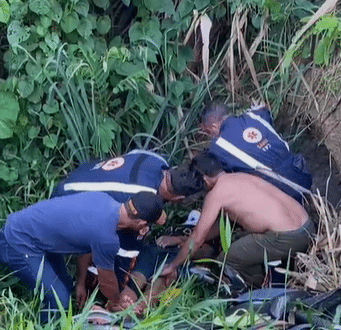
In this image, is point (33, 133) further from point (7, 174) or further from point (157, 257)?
point (157, 257)

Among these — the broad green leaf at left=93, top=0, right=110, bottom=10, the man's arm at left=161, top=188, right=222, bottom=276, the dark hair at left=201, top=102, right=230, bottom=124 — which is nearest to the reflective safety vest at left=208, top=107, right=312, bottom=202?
the dark hair at left=201, top=102, right=230, bottom=124

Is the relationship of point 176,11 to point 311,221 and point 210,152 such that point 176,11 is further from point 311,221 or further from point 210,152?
point 311,221

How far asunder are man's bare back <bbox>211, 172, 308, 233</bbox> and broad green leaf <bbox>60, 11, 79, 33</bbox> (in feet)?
4.49

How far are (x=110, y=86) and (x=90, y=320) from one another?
6.50 feet

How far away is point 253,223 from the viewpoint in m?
5.38

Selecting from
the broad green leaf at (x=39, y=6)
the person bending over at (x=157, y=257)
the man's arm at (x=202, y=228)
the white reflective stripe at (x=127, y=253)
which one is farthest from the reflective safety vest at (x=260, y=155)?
the broad green leaf at (x=39, y=6)

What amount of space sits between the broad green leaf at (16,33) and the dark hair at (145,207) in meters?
1.37

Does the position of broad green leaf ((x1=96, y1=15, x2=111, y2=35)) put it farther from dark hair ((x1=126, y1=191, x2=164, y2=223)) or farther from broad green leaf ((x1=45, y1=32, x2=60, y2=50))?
dark hair ((x1=126, y1=191, x2=164, y2=223))

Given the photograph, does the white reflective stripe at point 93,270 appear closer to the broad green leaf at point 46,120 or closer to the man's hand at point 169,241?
the man's hand at point 169,241

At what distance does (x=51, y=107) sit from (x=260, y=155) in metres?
1.32

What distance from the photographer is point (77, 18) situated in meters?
5.88

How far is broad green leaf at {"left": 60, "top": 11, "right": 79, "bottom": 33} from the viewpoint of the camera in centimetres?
585

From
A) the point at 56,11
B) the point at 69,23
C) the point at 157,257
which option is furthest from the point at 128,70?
the point at 157,257

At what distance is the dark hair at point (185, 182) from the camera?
5.31 metres
